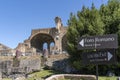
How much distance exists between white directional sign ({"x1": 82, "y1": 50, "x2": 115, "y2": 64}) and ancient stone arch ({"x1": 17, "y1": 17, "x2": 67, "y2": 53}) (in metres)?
25.9

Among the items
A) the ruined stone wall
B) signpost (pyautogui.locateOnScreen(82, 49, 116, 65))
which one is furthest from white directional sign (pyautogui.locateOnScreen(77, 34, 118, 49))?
the ruined stone wall

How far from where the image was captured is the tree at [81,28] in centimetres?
2099

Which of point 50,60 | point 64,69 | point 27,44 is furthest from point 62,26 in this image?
point 64,69

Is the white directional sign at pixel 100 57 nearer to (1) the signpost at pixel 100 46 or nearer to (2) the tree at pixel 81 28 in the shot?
(1) the signpost at pixel 100 46

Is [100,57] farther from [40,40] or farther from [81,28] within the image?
[40,40]

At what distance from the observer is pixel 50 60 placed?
26703mm

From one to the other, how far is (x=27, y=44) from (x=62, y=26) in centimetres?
625

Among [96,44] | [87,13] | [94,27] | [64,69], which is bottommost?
[64,69]

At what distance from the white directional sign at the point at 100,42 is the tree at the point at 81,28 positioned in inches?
469

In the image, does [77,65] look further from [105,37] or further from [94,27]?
[105,37]

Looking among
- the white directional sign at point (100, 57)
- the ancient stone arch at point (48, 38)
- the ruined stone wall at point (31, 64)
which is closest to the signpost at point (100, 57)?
the white directional sign at point (100, 57)

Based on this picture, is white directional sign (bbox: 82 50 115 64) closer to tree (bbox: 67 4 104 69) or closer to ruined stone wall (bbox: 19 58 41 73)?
tree (bbox: 67 4 104 69)

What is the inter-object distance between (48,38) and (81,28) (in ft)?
71.3

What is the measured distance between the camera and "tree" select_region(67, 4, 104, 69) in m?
21.0
